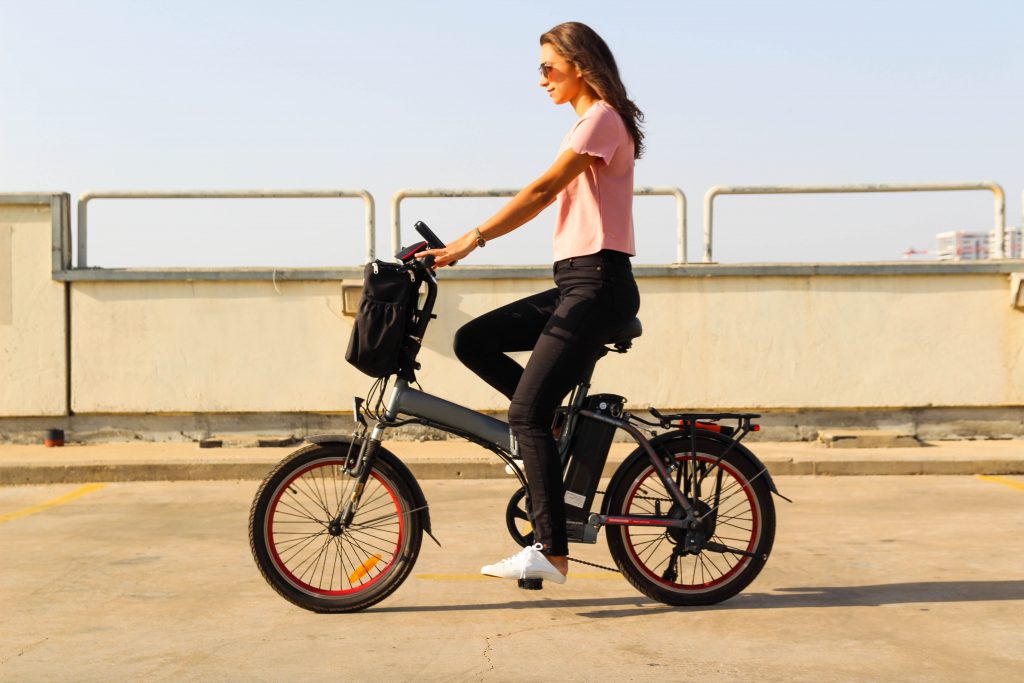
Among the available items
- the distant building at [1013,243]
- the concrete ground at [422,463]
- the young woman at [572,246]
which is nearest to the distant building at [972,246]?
the distant building at [1013,243]

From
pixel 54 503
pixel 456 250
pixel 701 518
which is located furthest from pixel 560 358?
pixel 54 503

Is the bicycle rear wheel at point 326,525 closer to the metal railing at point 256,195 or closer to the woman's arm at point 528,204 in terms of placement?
the woman's arm at point 528,204

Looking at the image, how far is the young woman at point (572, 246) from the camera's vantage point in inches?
196

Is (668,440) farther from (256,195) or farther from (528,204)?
(256,195)

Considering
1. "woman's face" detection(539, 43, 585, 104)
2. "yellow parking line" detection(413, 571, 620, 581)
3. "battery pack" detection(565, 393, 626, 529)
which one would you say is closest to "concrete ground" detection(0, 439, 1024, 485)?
"yellow parking line" detection(413, 571, 620, 581)

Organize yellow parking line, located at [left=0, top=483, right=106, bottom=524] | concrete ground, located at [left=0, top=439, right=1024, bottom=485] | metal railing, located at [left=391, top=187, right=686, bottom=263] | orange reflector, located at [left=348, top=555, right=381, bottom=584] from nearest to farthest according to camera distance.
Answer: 1. orange reflector, located at [left=348, top=555, right=381, bottom=584]
2. yellow parking line, located at [left=0, top=483, right=106, bottom=524]
3. concrete ground, located at [left=0, top=439, right=1024, bottom=485]
4. metal railing, located at [left=391, top=187, right=686, bottom=263]

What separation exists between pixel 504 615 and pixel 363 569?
59 centimetres

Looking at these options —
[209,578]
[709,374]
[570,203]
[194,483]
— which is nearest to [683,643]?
[570,203]

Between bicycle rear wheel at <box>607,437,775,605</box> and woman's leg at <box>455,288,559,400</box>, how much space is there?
26.2 inches

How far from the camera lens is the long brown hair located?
5035mm

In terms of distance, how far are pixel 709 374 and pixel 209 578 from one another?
20.5ft

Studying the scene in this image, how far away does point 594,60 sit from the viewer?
5047 mm

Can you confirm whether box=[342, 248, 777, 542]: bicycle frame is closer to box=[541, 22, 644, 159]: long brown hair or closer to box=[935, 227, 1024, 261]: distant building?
box=[541, 22, 644, 159]: long brown hair

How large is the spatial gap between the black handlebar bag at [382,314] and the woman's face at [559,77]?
0.88 metres
